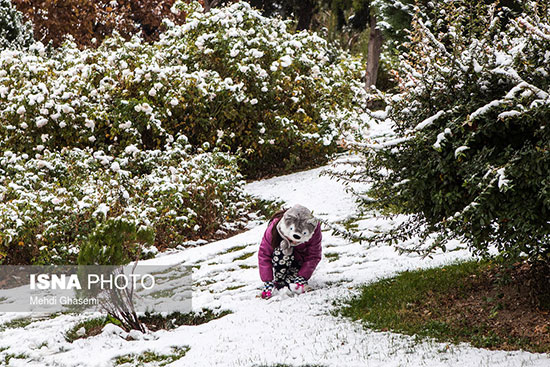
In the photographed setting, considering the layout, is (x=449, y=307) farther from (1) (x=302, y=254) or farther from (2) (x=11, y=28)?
(2) (x=11, y=28)

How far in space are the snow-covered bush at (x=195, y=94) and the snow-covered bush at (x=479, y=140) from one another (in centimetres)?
615

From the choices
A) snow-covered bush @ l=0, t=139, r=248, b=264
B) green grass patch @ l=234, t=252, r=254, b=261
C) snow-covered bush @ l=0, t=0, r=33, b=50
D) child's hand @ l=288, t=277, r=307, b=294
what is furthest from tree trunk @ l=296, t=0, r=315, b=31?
child's hand @ l=288, t=277, r=307, b=294

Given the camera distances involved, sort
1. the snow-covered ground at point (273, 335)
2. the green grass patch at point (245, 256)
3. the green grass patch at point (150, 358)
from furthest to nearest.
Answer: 1. the green grass patch at point (245, 256)
2. the green grass patch at point (150, 358)
3. the snow-covered ground at point (273, 335)

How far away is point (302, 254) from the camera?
5180mm

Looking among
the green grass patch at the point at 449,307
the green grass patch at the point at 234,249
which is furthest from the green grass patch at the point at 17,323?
the green grass patch at the point at 449,307

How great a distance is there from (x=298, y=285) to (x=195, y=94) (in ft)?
20.1

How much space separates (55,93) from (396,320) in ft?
25.3

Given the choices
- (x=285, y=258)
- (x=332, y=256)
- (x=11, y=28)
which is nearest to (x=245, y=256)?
(x=332, y=256)

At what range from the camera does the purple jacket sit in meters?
5.13

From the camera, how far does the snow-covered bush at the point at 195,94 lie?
9742mm

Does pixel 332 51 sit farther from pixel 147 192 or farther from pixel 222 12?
pixel 147 192

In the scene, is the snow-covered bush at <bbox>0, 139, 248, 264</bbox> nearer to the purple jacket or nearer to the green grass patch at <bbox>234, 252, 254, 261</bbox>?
the green grass patch at <bbox>234, 252, 254, 261</bbox>

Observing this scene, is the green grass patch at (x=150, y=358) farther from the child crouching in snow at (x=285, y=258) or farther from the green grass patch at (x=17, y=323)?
the green grass patch at (x=17, y=323)

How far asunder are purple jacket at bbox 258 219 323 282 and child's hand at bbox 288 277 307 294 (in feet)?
0.17
